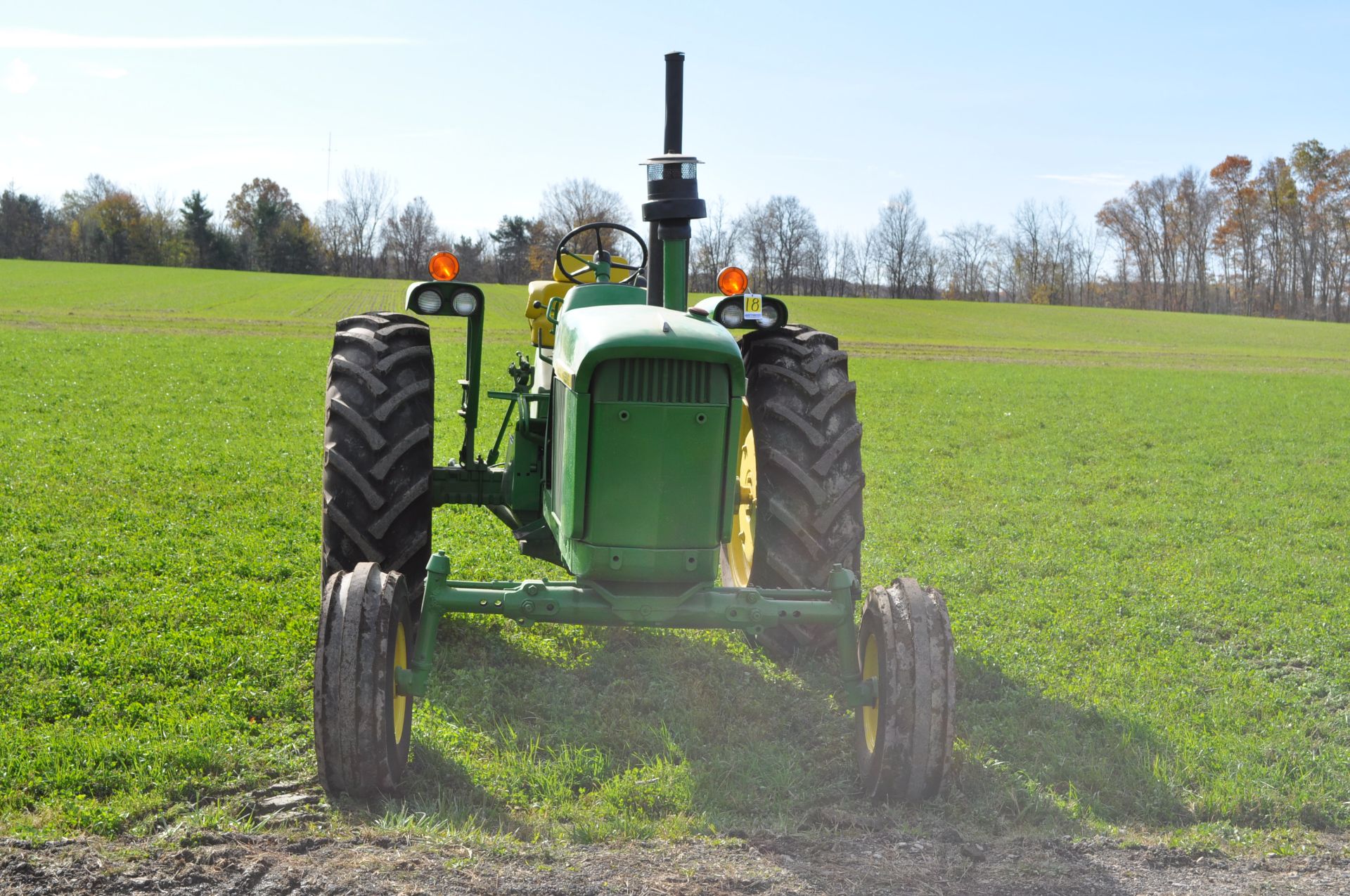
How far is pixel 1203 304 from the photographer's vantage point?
263 feet

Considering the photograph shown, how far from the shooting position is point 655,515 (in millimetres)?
3906

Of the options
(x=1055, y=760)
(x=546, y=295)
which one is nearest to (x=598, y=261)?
(x=546, y=295)

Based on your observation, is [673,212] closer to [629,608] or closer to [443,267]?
[443,267]

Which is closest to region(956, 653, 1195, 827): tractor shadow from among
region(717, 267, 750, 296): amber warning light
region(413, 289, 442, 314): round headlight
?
region(717, 267, 750, 296): amber warning light

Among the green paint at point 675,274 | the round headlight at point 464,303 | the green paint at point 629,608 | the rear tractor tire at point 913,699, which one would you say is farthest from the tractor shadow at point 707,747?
the green paint at point 675,274

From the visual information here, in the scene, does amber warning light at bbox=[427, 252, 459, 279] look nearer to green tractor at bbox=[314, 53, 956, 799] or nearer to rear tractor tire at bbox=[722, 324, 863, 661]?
green tractor at bbox=[314, 53, 956, 799]

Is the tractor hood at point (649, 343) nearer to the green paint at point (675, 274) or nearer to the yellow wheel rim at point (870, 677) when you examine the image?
the green paint at point (675, 274)

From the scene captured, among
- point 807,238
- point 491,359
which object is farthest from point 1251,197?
point 491,359

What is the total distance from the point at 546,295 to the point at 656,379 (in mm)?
2899

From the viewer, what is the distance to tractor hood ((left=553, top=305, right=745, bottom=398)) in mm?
3773

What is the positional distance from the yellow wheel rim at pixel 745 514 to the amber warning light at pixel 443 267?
5.07 feet

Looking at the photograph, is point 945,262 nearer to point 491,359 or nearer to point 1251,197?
point 1251,197

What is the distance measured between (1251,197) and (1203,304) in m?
7.81

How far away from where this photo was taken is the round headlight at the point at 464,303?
5480 millimetres
